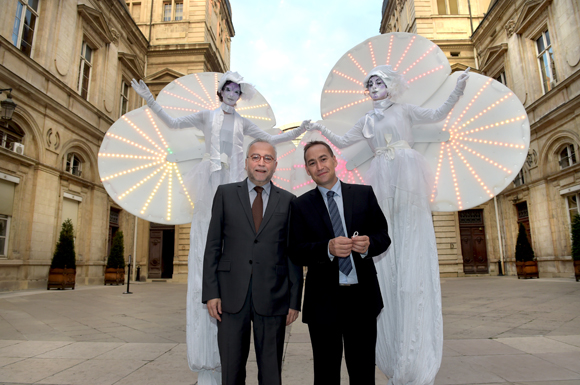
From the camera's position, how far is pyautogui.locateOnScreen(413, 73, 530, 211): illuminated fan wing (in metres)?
3.37

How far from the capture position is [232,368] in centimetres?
220

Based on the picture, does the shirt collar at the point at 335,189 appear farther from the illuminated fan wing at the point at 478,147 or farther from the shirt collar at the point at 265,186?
the illuminated fan wing at the point at 478,147

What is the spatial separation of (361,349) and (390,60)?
2.85m

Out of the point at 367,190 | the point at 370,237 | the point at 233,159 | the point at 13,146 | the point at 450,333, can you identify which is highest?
the point at 13,146

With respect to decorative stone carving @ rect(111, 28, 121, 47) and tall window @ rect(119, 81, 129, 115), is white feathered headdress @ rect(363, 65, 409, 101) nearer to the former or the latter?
decorative stone carving @ rect(111, 28, 121, 47)

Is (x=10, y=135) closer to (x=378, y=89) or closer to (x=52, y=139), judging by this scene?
(x=52, y=139)

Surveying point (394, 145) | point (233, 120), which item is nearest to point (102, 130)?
point (233, 120)

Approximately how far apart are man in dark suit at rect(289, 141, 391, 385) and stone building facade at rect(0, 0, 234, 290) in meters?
12.0

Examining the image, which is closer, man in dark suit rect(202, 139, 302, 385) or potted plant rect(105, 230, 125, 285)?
man in dark suit rect(202, 139, 302, 385)

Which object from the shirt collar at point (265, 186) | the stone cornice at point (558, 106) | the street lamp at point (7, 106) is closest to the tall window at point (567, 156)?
the stone cornice at point (558, 106)

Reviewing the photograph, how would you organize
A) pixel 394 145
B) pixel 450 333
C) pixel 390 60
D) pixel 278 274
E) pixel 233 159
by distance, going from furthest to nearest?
1. pixel 450 333
2. pixel 390 60
3. pixel 233 159
4. pixel 394 145
5. pixel 278 274

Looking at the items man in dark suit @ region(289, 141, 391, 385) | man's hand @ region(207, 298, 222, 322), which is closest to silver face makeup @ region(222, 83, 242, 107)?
man in dark suit @ region(289, 141, 391, 385)

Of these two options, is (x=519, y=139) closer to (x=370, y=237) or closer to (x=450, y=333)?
(x=370, y=237)

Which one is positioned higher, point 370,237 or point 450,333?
point 370,237
